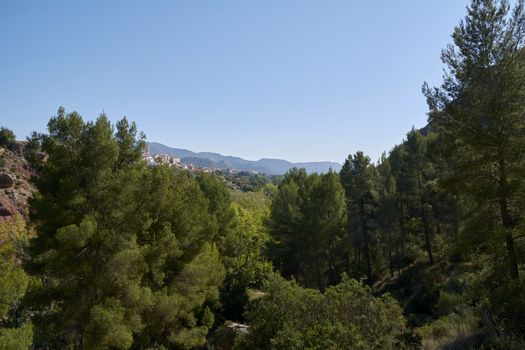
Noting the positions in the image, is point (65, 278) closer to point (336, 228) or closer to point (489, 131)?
point (489, 131)

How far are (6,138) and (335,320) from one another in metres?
77.2

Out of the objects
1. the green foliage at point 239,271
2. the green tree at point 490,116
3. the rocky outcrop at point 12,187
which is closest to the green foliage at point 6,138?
the rocky outcrop at point 12,187

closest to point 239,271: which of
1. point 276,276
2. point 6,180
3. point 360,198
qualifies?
point 360,198

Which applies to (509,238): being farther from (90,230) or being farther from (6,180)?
(6,180)

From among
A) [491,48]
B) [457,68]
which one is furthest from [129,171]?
[491,48]

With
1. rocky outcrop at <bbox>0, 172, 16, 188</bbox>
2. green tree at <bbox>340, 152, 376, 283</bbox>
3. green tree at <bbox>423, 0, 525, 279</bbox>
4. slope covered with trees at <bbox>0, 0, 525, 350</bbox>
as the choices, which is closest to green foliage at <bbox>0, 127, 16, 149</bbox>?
rocky outcrop at <bbox>0, 172, 16, 188</bbox>

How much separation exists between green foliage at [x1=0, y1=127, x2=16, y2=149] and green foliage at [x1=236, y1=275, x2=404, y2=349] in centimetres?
7401

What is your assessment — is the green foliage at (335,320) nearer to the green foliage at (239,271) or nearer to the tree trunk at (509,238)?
the tree trunk at (509,238)

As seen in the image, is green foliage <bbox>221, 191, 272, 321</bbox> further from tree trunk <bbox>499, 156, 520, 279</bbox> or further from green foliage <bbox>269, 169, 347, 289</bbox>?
tree trunk <bbox>499, 156, 520, 279</bbox>

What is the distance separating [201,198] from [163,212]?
6.21 meters

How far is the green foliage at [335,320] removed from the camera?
1002cm

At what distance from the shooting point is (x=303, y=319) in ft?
38.2

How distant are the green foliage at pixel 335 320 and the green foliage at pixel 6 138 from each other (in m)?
74.0

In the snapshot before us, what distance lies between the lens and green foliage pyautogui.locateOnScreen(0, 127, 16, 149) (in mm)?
68562
